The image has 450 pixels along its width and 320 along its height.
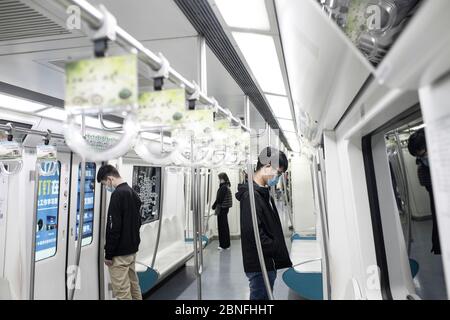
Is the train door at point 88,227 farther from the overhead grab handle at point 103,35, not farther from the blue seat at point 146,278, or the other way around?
the overhead grab handle at point 103,35

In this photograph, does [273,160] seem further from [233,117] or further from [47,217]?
[47,217]

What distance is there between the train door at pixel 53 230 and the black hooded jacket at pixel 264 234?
1.98 m

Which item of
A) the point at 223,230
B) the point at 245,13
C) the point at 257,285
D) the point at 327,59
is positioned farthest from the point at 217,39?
the point at 223,230

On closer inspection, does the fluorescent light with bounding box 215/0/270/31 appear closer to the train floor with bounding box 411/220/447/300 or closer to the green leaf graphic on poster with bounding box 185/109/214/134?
the green leaf graphic on poster with bounding box 185/109/214/134

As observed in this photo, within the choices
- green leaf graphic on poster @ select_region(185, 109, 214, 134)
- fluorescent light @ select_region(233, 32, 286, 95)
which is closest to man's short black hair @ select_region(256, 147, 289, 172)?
fluorescent light @ select_region(233, 32, 286, 95)

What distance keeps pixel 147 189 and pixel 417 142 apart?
253 centimetres

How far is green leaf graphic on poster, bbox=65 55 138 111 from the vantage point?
1.63 ft

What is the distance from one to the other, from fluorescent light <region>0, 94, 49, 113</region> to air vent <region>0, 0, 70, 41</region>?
0.91 meters

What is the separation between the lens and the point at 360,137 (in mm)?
1297

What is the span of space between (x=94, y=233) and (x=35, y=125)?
1337mm

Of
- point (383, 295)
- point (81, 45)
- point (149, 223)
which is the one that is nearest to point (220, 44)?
point (81, 45)

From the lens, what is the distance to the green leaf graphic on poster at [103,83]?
50cm

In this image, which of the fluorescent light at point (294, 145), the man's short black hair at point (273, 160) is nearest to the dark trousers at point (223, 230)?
the fluorescent light at point (294, 145)

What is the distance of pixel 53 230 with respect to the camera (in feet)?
9.31
